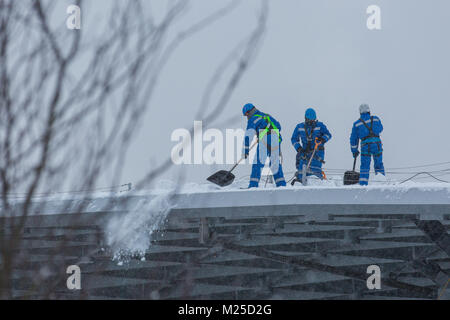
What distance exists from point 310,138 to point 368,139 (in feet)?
3.27

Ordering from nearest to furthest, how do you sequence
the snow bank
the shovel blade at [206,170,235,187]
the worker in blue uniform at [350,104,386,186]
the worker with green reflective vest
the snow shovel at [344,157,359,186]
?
the snow bank < the worker with green reflective vest < the shovel blade at [206,170,235,187] < the worker in blue uniform at [350,104,386,186] < the snow shovel at [344,157,359,186]

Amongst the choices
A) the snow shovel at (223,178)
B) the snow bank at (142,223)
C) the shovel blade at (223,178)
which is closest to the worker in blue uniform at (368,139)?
the snow shovel at (223,178)

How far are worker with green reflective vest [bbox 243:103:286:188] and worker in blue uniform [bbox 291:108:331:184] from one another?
3.40ft

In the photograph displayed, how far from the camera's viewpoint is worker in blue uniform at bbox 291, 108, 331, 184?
33.0ft

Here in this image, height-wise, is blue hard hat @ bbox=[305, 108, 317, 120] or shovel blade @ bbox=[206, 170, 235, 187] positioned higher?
blue hard hat @ bbox=[305, 108, 317, 120]

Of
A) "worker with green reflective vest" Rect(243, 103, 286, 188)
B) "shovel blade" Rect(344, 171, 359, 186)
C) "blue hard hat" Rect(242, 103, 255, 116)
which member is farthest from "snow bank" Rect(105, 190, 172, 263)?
"shovel blade" Rect(344, 171, 359, 186)

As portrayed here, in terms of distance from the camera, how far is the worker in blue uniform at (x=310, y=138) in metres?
10.1

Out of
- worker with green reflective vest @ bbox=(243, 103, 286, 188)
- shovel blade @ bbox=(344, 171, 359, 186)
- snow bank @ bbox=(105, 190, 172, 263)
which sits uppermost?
worker with green reflective vest @ bbox=(243, 103, 286, 188)

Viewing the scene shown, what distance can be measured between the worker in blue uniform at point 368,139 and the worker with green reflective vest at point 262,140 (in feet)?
4.31

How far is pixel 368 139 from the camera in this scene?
9.51m

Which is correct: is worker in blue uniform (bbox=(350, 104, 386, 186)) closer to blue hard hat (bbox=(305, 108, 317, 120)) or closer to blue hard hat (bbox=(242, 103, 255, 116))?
blue hard hat (bbox=(305, 108, 317, 120))

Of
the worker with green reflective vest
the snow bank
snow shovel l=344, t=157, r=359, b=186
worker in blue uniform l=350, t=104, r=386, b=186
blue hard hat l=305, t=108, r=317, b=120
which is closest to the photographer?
the snow bank

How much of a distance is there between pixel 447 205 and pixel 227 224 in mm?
2722

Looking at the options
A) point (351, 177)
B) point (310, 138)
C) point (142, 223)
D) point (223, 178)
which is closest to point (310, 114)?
point (310, 138)
